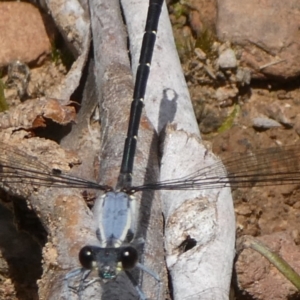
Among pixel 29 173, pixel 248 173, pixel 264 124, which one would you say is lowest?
pixel 29 173

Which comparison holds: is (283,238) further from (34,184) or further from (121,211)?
(34,184)

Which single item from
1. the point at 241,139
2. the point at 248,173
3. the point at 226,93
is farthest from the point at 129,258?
the point at 226,93

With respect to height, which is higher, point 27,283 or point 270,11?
point 270,11

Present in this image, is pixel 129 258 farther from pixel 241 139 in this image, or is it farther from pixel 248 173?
pixel 241 139

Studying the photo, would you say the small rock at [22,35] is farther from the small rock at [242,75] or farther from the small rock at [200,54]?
the small rock at [242,75]

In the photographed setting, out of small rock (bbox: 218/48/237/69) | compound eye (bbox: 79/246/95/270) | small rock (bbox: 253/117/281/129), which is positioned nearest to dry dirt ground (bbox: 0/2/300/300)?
small rock (bbox: 253/117/281/129)

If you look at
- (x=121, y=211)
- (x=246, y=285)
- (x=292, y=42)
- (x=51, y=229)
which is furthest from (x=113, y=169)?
(x=292, y=42)

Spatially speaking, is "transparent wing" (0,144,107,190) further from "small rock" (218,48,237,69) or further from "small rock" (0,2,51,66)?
"small rock" (218,48,237,69)
